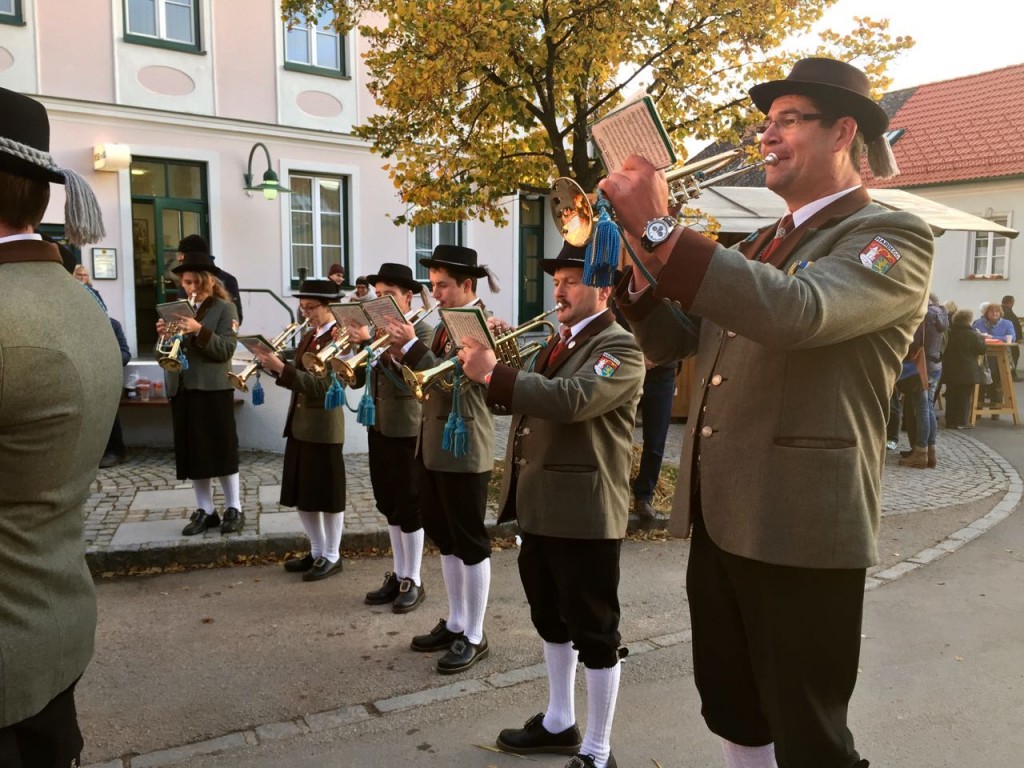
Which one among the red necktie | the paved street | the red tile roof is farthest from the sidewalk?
the red tile roof

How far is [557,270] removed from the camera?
3.59 meters

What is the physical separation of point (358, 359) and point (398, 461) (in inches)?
26.5

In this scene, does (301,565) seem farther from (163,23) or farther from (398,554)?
(163,23)

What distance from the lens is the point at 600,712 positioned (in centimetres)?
330

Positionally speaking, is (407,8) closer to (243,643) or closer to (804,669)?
(243,643)

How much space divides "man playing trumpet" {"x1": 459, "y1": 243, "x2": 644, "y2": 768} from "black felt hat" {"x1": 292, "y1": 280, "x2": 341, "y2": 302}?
2591mm

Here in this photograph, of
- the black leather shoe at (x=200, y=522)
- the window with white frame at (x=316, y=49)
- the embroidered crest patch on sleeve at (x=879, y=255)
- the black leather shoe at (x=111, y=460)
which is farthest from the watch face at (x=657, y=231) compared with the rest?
the window with white frame at (x=316, y=49)

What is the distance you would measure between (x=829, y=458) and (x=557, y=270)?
176cm

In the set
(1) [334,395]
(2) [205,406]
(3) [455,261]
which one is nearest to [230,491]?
(2) [205,406]

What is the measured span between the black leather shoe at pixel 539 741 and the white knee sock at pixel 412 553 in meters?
1.81

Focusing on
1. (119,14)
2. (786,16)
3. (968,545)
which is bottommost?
(968,545)

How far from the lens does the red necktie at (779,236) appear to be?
7.43ft

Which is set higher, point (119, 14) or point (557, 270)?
point (119, 14)

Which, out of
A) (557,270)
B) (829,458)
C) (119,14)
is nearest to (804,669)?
(829,458)
